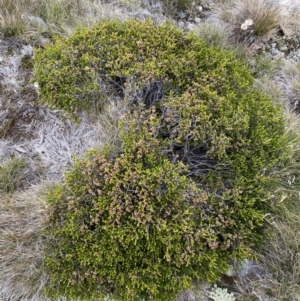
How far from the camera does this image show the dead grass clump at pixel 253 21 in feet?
13.1

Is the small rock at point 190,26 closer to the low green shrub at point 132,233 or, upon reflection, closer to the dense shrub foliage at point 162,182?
the dense shrub foliage at point 162,182

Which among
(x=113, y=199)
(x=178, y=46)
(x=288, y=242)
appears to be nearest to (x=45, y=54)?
(x=178, y=46)

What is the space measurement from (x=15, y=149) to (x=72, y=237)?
119cm

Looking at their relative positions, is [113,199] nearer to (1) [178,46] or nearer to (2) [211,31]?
(1) [178,46]

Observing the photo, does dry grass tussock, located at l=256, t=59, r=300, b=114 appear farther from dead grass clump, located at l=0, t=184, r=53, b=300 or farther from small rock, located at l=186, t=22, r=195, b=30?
dead grass clump, located at l=0, t=184, r=53, b=300

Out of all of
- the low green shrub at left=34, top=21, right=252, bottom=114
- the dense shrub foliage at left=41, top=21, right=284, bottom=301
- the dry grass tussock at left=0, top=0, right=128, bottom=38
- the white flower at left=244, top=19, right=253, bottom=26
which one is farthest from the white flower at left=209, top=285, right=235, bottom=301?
the dry grass tussock at left=0, top=0, right=128, bottom=38

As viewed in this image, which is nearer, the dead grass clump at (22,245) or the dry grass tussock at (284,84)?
the dead grass clump at (22,245)

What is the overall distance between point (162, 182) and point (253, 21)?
2.64 metres

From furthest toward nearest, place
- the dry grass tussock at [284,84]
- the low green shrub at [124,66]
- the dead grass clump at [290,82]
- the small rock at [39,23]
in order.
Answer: the small rock at [39,23] < the dead grass clump at [290,82] < the dry grass tussock at [284,84] < the low green shrub at [124,66]

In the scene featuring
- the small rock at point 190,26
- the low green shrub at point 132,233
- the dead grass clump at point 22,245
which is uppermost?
the small rock at point 190,26

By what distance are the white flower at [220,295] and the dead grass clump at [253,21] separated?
2797mm

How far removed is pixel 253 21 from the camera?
4.03m

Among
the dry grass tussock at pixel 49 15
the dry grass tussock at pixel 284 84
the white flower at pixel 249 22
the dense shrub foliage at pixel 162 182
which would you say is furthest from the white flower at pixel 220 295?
the dry grass tussock at pixel 49 15

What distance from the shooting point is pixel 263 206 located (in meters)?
2.61
